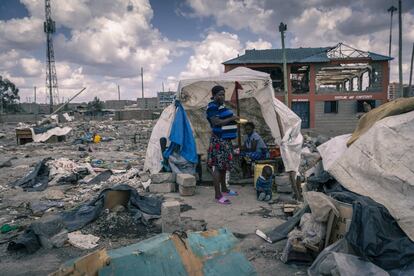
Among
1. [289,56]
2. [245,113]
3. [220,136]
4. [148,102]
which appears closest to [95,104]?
[148,102]

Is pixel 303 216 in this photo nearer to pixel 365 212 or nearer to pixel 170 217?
pixel 365 212

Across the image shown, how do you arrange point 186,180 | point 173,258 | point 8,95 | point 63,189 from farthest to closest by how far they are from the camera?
point 8,95 < point 63,189 < point 186,180 < point 173,258

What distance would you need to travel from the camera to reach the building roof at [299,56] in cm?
2553

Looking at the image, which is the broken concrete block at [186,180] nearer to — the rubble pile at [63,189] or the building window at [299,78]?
the rubble pile at [63,189]

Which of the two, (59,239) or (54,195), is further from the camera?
(54,195)

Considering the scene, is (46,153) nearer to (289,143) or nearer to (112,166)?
(112,166)

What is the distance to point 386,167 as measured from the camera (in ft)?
11.8

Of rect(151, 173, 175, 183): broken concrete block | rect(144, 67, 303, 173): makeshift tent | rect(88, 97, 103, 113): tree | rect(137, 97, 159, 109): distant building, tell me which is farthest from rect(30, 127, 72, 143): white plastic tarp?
rect(137, 97, 159, 109): distant building

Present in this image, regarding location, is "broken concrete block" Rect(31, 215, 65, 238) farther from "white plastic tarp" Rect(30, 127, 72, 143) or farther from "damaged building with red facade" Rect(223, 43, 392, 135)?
"damaged building with red facade" Rect(223, 43, 392, 135)

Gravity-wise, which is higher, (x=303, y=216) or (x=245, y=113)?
(x=245, y=113)

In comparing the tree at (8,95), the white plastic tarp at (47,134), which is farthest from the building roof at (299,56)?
the tree at (8,95)

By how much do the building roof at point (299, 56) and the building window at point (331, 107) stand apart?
3.58 meters

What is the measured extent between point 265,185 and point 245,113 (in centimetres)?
313

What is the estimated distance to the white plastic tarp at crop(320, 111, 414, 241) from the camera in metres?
3.25
